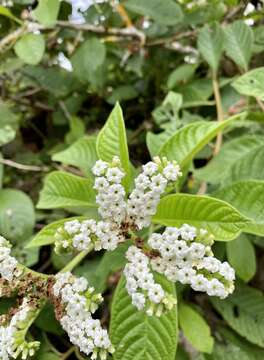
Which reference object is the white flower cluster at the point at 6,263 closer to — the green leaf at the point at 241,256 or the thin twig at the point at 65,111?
the green leaf at the point at 241,256

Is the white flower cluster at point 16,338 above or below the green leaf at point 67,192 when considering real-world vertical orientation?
below

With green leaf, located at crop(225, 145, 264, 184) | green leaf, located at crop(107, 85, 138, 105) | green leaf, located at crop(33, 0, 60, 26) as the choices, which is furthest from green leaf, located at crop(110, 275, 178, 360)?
green leaf, located at crop(107, 85, 138, 105)

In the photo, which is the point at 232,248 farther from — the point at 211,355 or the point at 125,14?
the point at 125,14

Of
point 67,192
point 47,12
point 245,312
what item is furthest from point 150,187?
point 47,12

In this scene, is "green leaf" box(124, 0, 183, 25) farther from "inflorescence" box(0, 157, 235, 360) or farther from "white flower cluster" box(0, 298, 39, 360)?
"white flower cluster" box(0, 298, 39, 360)

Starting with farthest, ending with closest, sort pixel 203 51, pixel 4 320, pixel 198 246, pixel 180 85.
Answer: pixel 180 85
pixel 203 51
pixel 4 320
pixel 198 246

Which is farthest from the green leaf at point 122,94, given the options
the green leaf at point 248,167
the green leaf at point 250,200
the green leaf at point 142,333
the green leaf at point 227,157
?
the green leaf at point 142,333

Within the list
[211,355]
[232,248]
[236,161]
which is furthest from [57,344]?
[236,161]
